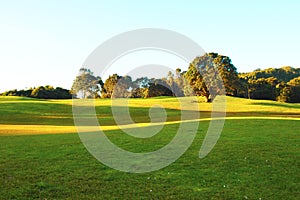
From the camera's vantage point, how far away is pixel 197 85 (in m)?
74.7

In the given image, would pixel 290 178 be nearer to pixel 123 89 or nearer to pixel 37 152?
pixel 37 152

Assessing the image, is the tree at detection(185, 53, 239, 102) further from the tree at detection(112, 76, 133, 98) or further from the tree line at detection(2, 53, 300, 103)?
the tree at detection(112, 76, 133, 98)

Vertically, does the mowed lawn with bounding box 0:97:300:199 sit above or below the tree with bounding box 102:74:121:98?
below

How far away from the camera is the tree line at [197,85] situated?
244 ft

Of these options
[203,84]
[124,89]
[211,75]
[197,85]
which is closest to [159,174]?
[211,75]

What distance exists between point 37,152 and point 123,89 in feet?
229

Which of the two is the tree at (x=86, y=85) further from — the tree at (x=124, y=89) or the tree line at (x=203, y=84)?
the tree at (x=124, y=89)

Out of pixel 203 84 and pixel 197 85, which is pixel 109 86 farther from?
pixel 203 84

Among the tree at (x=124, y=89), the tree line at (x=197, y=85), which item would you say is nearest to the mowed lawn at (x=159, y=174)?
the tree line at (x=197, y=85)

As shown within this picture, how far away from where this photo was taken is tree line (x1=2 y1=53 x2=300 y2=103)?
74.4 metres

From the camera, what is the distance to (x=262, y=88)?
107062mm

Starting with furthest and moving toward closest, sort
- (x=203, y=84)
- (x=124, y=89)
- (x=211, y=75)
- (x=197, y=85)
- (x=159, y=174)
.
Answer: (x=124, y=89) → (x=197, y=85) → (x=203, y=84) → (x=211, y=75) → (x=159, y=174)

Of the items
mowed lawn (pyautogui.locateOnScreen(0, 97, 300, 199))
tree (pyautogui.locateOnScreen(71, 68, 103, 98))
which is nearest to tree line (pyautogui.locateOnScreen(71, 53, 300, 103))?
tree (pyautogui.locateOnScreen(71, 68, 103, 98))

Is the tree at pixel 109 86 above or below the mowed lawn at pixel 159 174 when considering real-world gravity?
above
